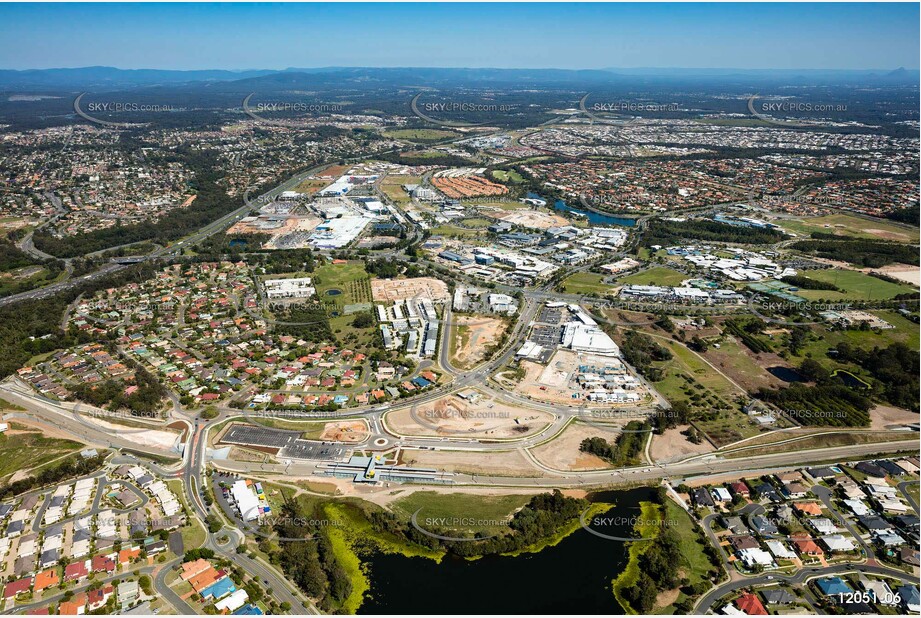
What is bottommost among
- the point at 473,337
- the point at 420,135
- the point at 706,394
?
the point at 706,394

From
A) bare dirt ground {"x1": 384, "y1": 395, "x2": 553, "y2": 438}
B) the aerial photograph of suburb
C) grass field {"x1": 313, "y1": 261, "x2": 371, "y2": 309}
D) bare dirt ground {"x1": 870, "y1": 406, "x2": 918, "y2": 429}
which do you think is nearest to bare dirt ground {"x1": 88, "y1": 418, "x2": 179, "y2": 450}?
the aerial photograph of suburb

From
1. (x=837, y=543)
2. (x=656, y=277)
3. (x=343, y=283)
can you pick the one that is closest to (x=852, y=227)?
(x=656, y=277)

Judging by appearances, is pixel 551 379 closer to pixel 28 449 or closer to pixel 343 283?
pixel 343 283

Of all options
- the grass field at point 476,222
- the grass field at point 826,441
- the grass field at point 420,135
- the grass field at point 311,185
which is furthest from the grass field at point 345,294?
the grass field at point 420,135

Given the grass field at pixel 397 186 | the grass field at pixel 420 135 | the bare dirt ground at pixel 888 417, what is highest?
the grass field at pixel 420 135

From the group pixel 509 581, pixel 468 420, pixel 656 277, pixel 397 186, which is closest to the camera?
pixel 509 581

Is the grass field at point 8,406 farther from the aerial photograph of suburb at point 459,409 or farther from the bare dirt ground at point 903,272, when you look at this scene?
the bare dirt ground at point 903,272

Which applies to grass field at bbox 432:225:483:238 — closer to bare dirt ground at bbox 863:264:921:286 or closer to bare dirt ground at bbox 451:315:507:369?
bare dirt ground at bbox 451:315:507:369

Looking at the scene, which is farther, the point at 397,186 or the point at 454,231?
the point at 397,186

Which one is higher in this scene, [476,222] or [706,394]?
[476,222]
